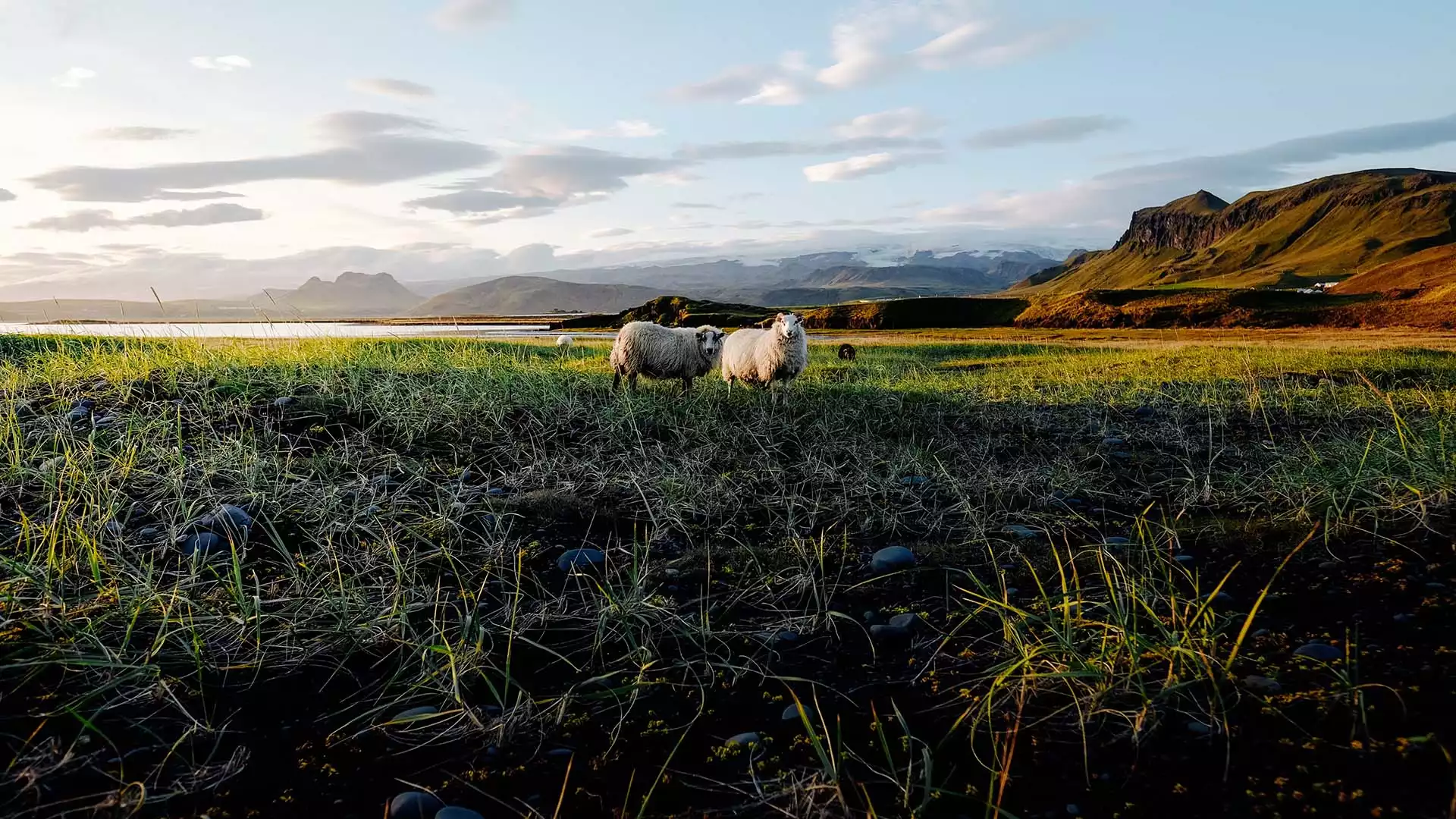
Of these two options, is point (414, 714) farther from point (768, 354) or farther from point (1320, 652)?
point (768, 354)

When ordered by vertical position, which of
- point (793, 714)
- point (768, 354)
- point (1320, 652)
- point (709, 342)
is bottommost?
point (793, 714)

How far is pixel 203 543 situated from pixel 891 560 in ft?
13.3

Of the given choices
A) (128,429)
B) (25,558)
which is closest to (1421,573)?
(25,558)

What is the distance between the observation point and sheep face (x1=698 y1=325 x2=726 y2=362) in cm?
1105

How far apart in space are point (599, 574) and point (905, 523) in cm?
219

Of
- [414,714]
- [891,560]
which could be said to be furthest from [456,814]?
[891,560]

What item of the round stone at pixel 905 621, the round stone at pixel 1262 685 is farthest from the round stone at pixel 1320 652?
the round stone at pixel 905 621

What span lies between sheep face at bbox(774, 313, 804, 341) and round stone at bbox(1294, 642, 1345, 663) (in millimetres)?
7699

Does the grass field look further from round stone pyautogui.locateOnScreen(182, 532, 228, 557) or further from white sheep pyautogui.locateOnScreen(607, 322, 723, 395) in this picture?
white sheep pyautogui.locateOnScreen(607, 322, 723, 395)

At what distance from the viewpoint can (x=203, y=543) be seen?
3.91 m

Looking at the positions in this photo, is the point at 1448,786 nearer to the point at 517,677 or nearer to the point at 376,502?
the point at 517,677

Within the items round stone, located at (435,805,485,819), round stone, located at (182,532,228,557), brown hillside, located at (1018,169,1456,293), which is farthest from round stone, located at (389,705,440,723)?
brown hillside, located at (1018,169,1456,293)

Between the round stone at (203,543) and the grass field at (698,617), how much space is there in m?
0.03

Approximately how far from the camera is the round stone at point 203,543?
3.85m
